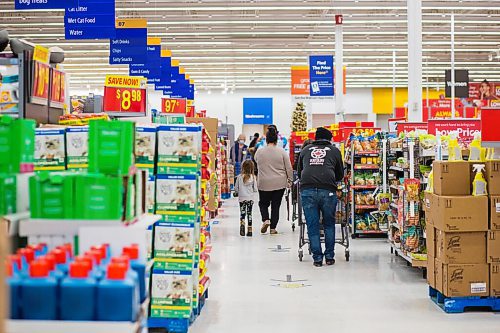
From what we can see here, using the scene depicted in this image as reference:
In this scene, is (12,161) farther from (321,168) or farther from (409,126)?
(409,126)

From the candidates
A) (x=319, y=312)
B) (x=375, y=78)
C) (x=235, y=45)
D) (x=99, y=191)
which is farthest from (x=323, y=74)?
(x=99, y=191)

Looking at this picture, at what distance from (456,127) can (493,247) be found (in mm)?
3003

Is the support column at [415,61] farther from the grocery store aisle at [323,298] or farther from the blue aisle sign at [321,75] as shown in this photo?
the blue aisle sign at [321,75]

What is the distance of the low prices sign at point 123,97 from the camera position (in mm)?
10648

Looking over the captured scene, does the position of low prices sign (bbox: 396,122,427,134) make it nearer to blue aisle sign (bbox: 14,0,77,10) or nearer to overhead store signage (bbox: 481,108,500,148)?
overhead store signage (bbox: 481,108,500,148)

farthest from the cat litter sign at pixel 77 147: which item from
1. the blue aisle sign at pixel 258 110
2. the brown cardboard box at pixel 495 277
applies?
the blue aisle sign at pixel 258 110

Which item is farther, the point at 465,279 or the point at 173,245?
the point at 465,279

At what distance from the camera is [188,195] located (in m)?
5.75

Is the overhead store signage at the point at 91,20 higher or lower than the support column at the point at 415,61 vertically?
higher

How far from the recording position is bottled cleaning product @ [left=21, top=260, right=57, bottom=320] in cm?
272

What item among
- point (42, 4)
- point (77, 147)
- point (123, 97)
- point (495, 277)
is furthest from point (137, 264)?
point (123, 97)

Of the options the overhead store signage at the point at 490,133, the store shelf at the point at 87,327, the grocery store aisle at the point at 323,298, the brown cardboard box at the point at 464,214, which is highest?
the overhead store signage at the point at 490,133

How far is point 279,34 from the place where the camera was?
922 inches

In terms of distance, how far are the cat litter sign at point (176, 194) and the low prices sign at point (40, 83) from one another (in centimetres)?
109
